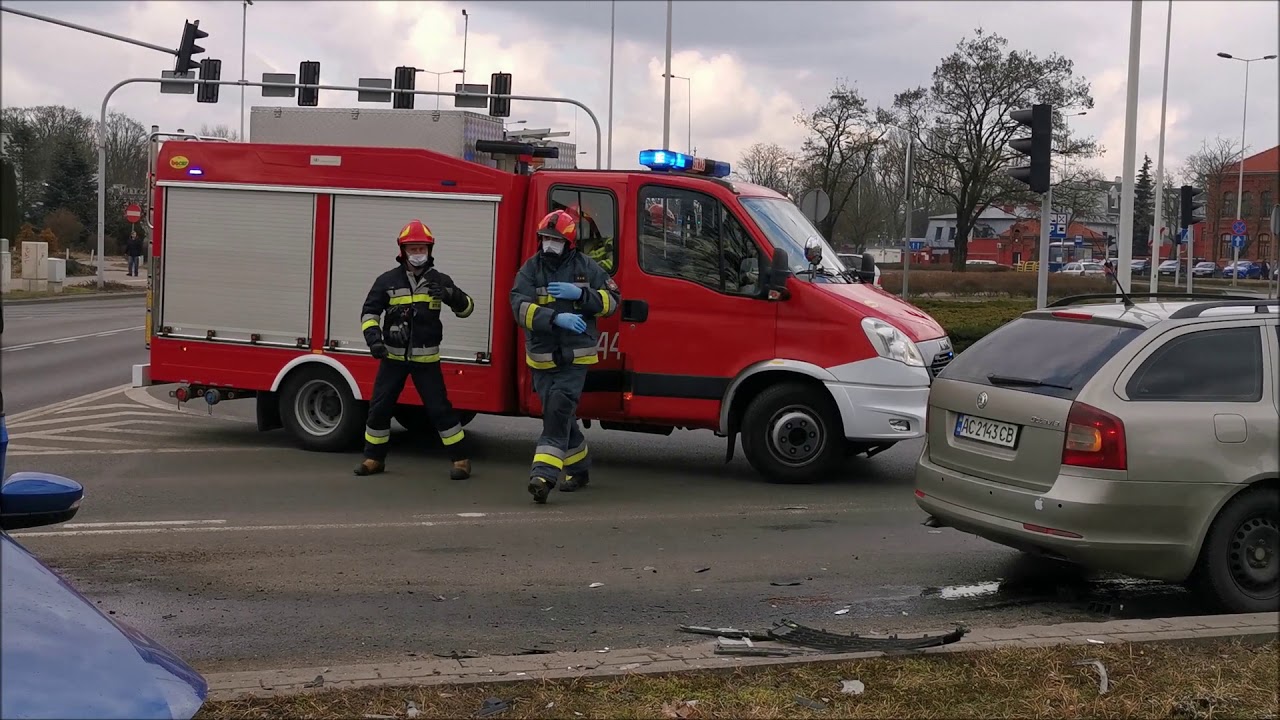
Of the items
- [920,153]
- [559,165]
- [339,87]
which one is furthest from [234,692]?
[920,153]

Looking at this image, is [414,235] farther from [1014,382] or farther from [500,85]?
[500,85]

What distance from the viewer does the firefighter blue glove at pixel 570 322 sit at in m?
8.74

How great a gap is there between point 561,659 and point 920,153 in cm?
4828

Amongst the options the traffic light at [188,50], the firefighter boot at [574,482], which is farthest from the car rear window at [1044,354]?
the traffic light at [188,50]

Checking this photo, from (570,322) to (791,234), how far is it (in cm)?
215

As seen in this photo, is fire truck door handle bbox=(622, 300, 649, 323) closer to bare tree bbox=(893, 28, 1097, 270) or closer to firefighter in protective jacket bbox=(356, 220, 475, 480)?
firefighter in protective jacket bbox=(356, 220, 475, 480)

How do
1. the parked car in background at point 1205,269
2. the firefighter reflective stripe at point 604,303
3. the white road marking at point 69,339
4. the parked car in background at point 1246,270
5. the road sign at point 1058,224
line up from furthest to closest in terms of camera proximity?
the parked car in background at point 1205,269 < the parked car in background at point 1246,270 < the road sign at point 1058,224 < the white road marking at point 69,339 < the firefighter reflective stripe at point 604,303

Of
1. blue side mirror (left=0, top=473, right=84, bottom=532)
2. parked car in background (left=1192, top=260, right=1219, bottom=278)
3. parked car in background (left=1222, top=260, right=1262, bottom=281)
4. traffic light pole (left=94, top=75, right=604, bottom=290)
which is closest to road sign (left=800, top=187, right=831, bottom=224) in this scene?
traffic light pole (left=94, top=75, right=604, bottom=290)

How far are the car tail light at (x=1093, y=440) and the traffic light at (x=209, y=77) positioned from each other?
2734cm

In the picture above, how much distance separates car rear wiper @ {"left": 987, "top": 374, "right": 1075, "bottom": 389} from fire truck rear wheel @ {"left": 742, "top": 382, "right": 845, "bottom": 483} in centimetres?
299

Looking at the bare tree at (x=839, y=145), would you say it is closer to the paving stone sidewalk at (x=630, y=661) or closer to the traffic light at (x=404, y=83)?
the traffic light at (x=404, y=83)

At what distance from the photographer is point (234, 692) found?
4.31 meters

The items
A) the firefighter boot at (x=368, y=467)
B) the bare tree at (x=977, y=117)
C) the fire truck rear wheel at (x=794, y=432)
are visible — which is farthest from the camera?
the bare tree at (x=977, y=117)

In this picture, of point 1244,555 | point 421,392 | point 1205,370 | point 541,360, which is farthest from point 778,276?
point 1244,555
